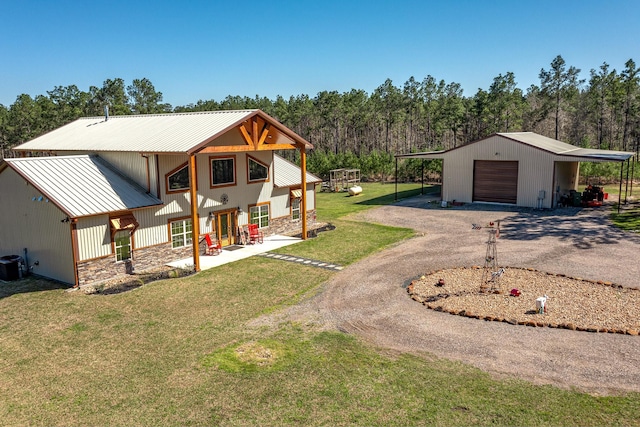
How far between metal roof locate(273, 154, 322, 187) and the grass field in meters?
9.73

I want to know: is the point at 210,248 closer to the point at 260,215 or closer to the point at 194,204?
the point at 194,204

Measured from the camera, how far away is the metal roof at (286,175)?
24000 millimetres

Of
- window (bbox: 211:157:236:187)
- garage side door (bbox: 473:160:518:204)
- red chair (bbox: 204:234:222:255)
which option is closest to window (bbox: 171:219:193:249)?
red chair (bbox: 204:234:222:255)

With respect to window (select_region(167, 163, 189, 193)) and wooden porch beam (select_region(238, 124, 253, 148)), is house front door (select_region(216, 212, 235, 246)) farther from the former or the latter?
wooden porch beam (select_region(238, 124, 253, 148))

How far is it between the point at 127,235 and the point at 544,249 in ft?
51.8

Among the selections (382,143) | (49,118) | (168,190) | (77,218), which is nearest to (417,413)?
(77,218)

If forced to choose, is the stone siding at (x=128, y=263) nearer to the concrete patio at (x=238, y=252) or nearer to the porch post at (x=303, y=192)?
the concrete patio at (x=238, y=252)

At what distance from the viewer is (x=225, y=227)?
21.5 metres

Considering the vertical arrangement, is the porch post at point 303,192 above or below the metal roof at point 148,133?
below

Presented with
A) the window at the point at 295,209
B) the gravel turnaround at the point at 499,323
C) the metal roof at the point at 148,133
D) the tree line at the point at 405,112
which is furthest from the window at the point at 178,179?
the tree line at the point at 405,112

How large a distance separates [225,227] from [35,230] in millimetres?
7321

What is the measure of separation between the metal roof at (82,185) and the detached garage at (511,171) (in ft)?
65.4

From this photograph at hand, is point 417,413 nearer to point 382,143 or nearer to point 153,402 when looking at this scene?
point 153,402

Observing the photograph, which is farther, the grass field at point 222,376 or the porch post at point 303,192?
the porch post at point 303,192
